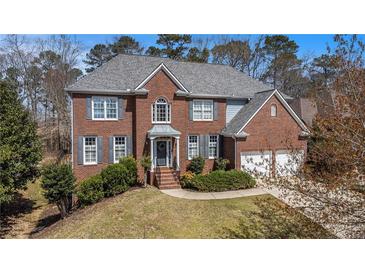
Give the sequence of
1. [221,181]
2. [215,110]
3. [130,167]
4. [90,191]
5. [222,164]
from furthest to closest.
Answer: [215,110], [222,164], [221,181], [130,167], [90,191]

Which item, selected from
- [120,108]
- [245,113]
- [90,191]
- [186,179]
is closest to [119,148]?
[120,108]

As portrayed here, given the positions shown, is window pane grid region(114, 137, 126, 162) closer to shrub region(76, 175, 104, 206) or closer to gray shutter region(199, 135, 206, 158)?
shrub region(76, 175, 104, 206)

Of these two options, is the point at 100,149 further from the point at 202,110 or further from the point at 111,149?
the point at 202,110

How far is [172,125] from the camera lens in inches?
656

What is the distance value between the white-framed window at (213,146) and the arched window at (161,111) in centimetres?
354

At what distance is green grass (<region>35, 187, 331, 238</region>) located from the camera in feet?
32.9

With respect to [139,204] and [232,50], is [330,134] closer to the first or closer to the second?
[139,204]

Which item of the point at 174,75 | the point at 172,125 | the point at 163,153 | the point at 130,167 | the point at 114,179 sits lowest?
the point at 114,179

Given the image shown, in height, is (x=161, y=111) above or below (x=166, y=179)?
above

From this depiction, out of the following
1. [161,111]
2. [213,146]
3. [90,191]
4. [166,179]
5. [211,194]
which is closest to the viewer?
[90,191]

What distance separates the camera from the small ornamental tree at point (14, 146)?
1211 cm

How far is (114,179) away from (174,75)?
7.46 meters

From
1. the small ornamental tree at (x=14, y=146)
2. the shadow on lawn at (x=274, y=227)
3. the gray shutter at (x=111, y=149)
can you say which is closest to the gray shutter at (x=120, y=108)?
the gray shutter at (x=111, y=149)

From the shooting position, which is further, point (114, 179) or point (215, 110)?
point (215, 110)
